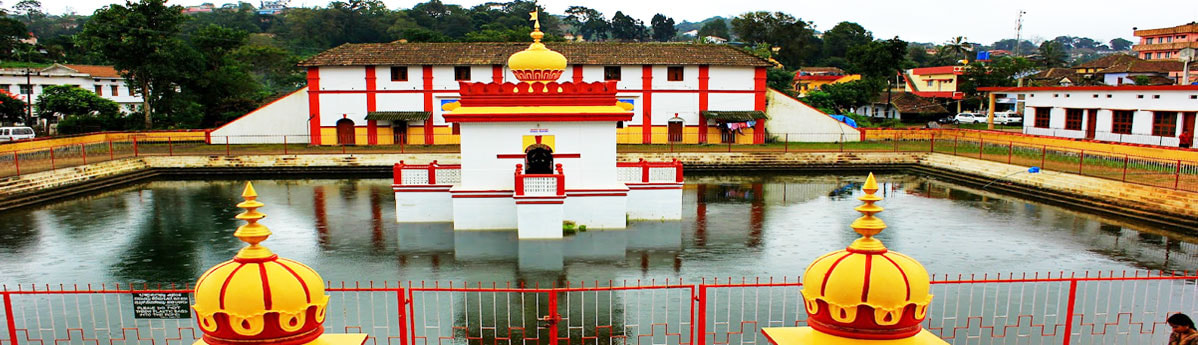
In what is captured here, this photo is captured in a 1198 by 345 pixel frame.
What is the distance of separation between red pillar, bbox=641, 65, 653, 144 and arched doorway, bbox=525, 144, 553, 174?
1858cm

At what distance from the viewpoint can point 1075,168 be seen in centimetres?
2323

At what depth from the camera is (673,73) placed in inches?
1387

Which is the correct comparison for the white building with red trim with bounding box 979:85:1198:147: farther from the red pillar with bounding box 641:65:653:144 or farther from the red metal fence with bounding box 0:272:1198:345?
the red metal fence with bounding box 0:272:1198:345

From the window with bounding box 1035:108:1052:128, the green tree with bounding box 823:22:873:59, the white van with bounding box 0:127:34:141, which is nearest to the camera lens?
the white van with bounding box 0:127:34:141

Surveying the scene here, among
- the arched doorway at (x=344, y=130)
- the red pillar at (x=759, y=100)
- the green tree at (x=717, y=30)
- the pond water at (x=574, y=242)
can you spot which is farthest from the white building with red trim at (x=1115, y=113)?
the green tree at (x=717, y=30)

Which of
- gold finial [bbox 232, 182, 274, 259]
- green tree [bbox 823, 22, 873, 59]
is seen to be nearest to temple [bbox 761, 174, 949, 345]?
gold finial [bbox 232, 182, 274, 259]

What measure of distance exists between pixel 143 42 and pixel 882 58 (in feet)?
133

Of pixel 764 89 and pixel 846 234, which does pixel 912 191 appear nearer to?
pixel 846 234

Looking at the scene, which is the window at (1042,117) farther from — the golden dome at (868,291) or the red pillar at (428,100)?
the golden dome at (868,291)

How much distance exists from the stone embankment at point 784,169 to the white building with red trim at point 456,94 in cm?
516

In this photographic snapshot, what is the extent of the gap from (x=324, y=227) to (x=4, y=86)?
38012 mm

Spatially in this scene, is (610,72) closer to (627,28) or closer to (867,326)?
(867,326)

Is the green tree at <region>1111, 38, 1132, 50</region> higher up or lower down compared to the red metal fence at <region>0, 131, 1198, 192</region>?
higher up

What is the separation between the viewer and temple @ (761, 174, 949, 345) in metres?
3.74
